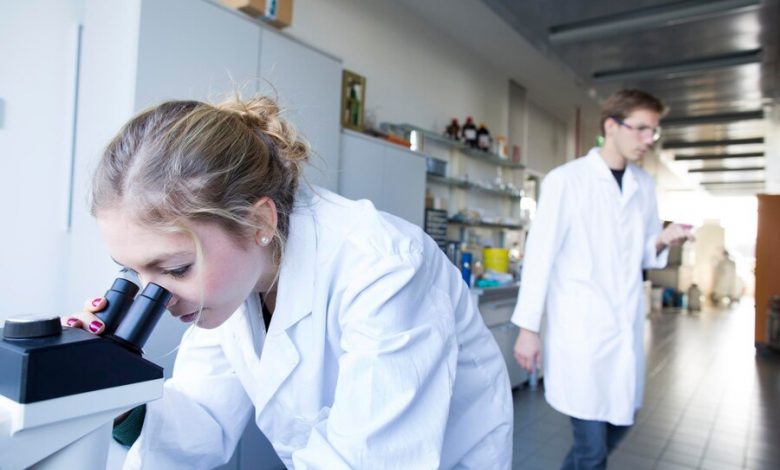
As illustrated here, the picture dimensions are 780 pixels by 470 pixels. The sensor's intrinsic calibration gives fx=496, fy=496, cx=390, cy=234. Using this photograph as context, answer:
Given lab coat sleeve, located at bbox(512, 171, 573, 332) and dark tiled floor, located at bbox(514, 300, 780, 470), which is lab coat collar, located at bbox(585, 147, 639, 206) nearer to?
lab coat sleeve, located at bbox(512, 171, 573, 332)

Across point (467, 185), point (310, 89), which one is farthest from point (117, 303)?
point (467, 185)

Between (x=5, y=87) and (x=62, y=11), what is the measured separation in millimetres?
384

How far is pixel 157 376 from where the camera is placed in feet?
2.02

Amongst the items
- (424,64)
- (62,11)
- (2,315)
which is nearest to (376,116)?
(424,64)

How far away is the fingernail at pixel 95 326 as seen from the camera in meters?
0.62

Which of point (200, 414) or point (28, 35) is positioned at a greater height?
point (28, 35)

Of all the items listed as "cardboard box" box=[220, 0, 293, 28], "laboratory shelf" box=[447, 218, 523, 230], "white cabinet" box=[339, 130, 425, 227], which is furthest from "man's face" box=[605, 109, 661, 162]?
"laboratory shelf" box=[447, 218, 523, 230]

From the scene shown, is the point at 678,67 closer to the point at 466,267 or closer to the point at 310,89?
the point at 466,267

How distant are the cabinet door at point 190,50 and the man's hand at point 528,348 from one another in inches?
52.6

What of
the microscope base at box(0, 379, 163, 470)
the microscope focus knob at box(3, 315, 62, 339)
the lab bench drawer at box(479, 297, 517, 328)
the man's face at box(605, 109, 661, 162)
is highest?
the man's face at box(605, 109, 661, 162)

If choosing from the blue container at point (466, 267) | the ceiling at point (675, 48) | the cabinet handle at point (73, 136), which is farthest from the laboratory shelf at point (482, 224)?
the cabinet handle at point (73, 136)

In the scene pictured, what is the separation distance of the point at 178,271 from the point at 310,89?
72.7 inches

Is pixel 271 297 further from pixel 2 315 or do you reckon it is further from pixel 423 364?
pixel 2 315

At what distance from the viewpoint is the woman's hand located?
624mm
